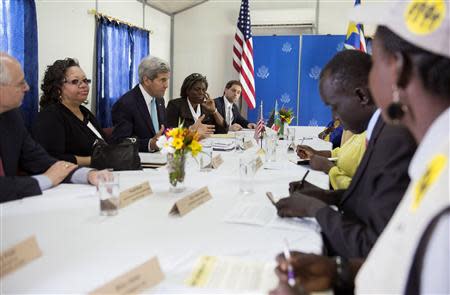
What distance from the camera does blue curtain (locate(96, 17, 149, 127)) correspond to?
5254mm

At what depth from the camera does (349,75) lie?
1.61m

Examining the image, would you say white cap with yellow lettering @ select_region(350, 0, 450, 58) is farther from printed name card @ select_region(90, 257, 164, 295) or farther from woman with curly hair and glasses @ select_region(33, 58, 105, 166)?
woman with curly hair and glasses @ select_region(33, 58, 105, 166)

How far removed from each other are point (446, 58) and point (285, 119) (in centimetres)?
343

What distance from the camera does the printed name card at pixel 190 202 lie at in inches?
57.9

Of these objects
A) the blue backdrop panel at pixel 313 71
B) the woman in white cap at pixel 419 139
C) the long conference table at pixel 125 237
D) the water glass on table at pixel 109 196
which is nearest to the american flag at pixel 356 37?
the blue backdrop panel at pixel 313 71

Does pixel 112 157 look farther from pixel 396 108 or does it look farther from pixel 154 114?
pixel 396 108

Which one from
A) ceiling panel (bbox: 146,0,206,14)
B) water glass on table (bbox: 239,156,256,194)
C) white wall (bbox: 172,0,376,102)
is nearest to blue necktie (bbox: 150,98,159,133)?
water glass on table (bbox: 239,156,256,194)

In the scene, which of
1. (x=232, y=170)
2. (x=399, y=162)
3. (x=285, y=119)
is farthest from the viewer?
(x=285, y=119)

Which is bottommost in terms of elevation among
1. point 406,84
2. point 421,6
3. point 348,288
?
point 348,288

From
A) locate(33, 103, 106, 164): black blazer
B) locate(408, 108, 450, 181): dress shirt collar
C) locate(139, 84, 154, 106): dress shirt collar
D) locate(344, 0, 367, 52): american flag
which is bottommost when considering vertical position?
locate(33, 103, 106, 164): black blazer

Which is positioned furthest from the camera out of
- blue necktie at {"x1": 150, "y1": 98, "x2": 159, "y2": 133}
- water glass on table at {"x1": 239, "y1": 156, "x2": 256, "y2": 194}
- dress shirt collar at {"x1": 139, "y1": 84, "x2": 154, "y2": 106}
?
blue necktie at {"x1": 150, "y1": 98, "x2": 159, "y2": 133}

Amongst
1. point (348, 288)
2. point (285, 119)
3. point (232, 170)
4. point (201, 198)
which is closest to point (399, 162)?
point (348, 288)

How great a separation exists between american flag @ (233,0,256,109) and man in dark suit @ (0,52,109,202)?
494 cm

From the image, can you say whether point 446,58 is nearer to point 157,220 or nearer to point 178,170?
point 157,220
